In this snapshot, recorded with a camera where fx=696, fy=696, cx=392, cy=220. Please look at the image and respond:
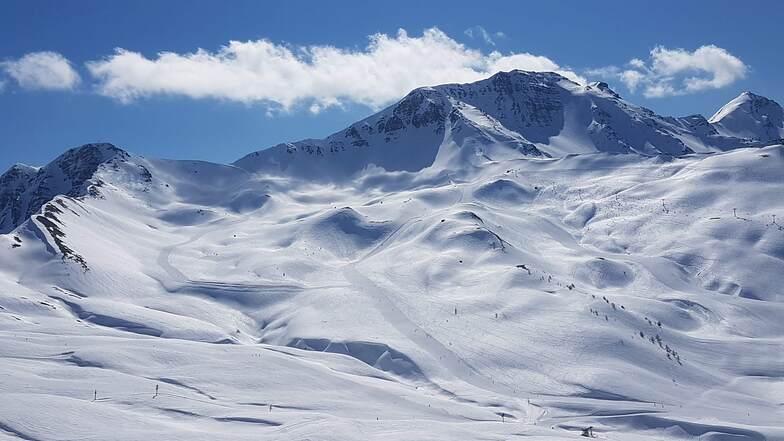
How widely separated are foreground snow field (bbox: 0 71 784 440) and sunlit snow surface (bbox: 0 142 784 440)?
0.32 meters

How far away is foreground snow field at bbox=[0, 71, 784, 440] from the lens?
44.3 m

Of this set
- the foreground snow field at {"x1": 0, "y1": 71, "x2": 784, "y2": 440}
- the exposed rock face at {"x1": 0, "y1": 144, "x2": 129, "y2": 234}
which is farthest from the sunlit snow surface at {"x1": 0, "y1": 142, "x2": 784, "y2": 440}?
the exposed rock face at {"x1": 0, "y1": 144, "x2": 129, "y2": 234}

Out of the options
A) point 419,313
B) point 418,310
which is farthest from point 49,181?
point 419,313

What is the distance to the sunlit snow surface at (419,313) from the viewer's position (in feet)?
144

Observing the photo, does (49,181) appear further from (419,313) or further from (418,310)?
(419,313)

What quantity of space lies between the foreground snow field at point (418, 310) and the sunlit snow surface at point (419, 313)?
32 centimetres

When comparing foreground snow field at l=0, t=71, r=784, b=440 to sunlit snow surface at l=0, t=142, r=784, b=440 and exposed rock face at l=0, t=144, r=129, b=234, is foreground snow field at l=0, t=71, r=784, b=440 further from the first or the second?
exposed rock face at l=0, t=144, r=129, b=234

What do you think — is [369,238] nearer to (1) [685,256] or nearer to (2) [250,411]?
(1) [685,256]

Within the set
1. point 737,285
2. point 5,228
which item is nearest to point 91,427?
point 737,285

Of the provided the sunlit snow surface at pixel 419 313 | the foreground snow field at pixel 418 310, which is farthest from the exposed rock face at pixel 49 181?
the sunlit snow surface at pixel 419 313

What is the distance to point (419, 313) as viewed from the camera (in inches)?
3041

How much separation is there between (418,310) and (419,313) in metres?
1.08

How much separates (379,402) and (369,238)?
7387 cm

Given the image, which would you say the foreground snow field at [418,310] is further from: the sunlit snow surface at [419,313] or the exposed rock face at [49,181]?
the exposed rock face at [49,181]
